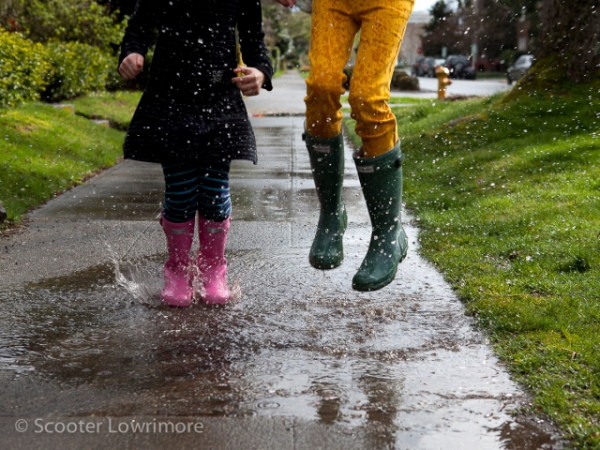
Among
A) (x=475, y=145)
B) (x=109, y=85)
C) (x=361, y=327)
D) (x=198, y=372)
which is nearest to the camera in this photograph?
(x=198, y=372)

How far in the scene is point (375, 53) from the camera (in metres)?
2.96

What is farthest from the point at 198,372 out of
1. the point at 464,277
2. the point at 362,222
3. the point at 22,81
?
the point at 22,81

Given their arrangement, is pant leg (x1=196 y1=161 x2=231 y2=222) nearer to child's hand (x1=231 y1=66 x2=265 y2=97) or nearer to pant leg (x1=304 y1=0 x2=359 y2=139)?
child's hand (x1=231 y1=66 x2=265 y2=97)

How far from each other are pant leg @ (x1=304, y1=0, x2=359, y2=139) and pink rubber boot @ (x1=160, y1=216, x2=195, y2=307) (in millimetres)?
888

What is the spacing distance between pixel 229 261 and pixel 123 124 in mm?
7900

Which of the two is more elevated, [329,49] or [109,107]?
[329,49]

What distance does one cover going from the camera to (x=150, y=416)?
2.31 meters

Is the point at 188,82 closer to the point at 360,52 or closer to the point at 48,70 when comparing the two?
the point at 360,52

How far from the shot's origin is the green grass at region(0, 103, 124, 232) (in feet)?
→ 20.4

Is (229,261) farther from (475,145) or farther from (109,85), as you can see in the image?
(109,85)

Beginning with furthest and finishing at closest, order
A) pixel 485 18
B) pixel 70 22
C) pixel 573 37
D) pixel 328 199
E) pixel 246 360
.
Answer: pixel 70 22 < pixel 573 37 < pixel 485 18 < pixel 328 199 < pixel 246 360

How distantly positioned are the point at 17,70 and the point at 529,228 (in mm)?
7510

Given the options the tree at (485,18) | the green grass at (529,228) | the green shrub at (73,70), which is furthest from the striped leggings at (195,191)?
the green shrub at (73,70)

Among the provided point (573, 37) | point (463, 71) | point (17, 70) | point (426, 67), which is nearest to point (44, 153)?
point (17, 70)
